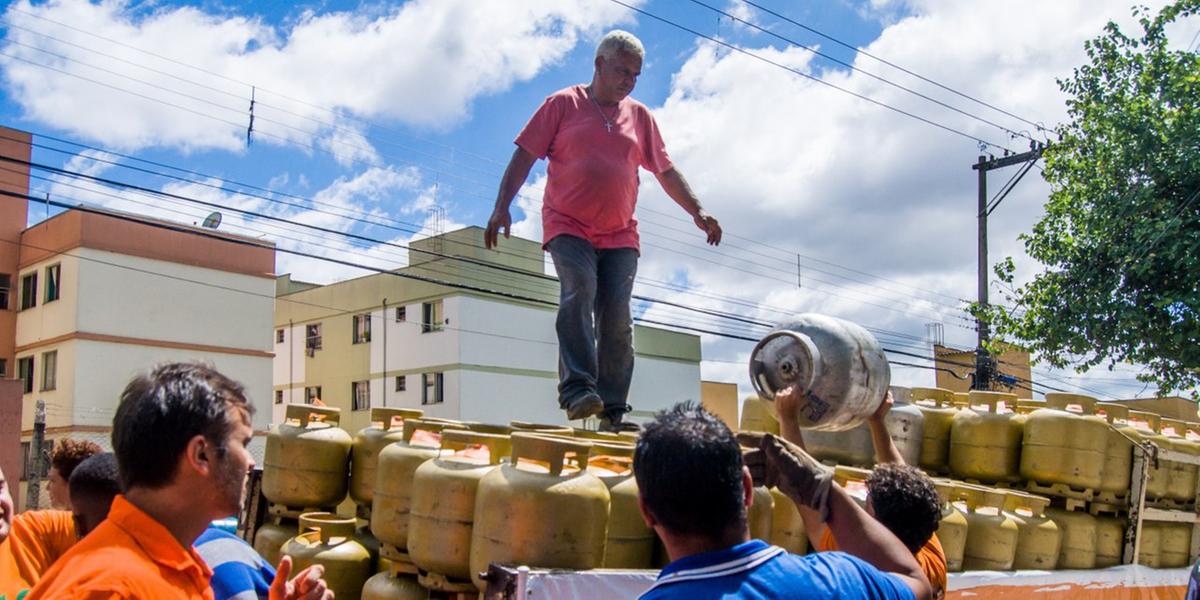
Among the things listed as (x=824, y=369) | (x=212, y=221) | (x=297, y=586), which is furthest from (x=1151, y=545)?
(x=212, y=221)

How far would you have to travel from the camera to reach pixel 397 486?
416cm

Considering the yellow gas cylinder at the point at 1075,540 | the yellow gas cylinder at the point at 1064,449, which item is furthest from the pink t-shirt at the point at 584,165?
the yellow gas cylinder at the point at 1075,540

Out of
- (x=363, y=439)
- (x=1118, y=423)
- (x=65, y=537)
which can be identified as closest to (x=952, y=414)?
(x=1118, y=423)

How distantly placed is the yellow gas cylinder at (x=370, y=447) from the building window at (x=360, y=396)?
4261 cm

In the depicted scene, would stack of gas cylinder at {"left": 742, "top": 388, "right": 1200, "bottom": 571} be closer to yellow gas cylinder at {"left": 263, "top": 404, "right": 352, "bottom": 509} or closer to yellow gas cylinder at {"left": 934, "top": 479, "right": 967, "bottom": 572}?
yellow gas cylinder at {"left": 934, "top": 479, "right": 967, "bottom": 572}

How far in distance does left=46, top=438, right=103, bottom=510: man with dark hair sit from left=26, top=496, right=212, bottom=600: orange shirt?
2184mm

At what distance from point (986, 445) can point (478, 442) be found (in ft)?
13.0

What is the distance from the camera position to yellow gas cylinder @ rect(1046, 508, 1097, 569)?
638cm

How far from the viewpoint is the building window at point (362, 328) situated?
151 feet

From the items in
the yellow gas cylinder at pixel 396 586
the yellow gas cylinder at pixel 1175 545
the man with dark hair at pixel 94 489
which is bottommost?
the yellow gas cylinder at pixel 1175 545

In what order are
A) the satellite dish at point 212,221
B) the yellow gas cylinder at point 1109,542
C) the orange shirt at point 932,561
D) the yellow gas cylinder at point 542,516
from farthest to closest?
the satellite dish at point 212,221, the yellow gas cylinder at point 1109,542, the orange shirt at point 932,561, the yellow gas cylinder at point 542,516

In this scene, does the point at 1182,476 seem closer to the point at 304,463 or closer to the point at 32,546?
the point at 304,463

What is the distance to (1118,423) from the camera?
723 cm

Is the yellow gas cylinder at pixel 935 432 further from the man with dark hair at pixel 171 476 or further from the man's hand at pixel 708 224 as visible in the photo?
the man with dark hair at pixel 171 476
